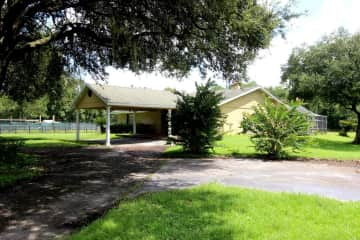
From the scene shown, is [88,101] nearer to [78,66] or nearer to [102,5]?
[78,66]

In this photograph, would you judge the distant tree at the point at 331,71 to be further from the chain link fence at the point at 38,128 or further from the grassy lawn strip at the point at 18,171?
the chain link fence at the point at 38,128

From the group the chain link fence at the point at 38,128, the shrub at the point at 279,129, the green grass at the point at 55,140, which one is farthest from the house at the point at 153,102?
the chain link fence at the point at 38,128

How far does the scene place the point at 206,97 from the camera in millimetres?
13273

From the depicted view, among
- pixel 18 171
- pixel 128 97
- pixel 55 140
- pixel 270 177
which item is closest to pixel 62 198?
pixel 18 171

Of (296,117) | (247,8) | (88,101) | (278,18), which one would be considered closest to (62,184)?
(247,8)

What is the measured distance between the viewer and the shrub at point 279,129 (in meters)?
12.2

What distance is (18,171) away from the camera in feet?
29.3

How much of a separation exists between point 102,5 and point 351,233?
732 cm

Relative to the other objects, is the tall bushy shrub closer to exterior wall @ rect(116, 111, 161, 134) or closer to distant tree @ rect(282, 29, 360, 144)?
distant tree @ rect(282, 29, 360, 144)

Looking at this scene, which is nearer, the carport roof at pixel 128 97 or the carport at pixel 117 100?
the carport at pixel 117 100

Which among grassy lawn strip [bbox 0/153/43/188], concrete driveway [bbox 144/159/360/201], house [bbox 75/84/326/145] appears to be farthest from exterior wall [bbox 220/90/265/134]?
grassy lawn strip [bbox 0/153/43/188]

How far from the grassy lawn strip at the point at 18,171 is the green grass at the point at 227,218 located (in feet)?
13.6

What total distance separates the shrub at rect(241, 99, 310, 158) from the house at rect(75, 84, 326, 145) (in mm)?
5840

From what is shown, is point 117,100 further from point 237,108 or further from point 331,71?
point 331,71
